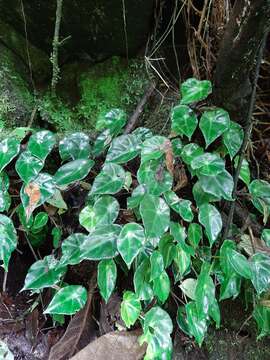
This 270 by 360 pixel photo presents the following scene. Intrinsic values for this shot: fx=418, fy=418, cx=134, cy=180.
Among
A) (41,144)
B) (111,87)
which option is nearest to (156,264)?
(41,144)

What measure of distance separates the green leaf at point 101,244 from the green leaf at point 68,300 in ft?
0.47

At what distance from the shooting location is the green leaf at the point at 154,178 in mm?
1191

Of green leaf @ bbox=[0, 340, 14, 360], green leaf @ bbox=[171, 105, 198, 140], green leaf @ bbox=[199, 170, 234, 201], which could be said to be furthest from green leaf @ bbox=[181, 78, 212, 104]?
green leaf @ bbox=[0, 340, 14, 360]

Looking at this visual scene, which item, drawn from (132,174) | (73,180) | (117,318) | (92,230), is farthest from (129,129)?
(117,318)

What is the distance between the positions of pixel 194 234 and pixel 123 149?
0.34 metres

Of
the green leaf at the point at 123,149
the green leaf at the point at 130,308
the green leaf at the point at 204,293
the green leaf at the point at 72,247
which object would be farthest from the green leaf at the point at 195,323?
the green leaf at the point at 123,149

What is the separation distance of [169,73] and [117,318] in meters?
0.90

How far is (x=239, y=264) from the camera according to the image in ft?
3.96

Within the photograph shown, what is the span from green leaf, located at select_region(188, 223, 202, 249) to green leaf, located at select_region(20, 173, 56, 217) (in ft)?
1.43

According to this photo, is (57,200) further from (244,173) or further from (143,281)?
(244,173)

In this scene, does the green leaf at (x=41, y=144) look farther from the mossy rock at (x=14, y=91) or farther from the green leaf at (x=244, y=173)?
the green leaf at (x=244, y=173)

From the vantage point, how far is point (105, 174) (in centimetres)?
124

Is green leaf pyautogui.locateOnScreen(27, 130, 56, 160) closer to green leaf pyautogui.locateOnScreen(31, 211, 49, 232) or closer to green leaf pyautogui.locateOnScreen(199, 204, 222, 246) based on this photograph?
green leaf pyautogui.locateOnScreen(31, 211, 49, 232)

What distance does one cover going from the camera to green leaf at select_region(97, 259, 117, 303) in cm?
122
